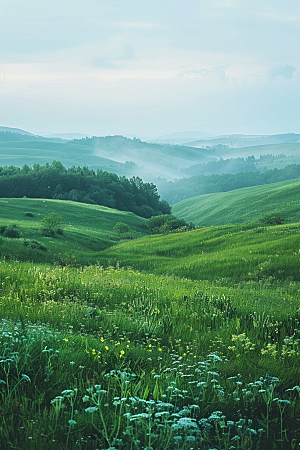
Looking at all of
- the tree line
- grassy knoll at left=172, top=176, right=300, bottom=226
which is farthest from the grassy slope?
the tree line

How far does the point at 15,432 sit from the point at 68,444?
0.60 m

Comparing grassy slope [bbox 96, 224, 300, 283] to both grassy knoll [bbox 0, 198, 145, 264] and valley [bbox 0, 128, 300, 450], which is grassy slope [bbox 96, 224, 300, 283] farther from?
valley [bbox 0, 128, 300, 450]

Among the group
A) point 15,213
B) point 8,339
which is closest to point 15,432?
point 8,339

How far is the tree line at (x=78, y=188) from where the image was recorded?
466ft

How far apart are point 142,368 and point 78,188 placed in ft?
488

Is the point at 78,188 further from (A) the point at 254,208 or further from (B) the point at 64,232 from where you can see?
(B) the point at 64,232

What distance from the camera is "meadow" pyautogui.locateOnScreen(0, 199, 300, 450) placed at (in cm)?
399

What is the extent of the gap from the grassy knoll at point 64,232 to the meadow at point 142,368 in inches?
722

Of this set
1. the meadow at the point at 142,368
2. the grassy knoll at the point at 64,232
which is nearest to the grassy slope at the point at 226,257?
the grassy knoll at the point at 64,232

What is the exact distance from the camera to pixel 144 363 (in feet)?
19.8

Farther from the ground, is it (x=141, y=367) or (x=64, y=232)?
(x=141, y=367)

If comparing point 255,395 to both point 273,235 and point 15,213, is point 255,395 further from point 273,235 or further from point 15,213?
point 15,213

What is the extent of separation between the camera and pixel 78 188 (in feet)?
495

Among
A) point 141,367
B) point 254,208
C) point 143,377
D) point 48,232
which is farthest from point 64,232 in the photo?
point 254,208
